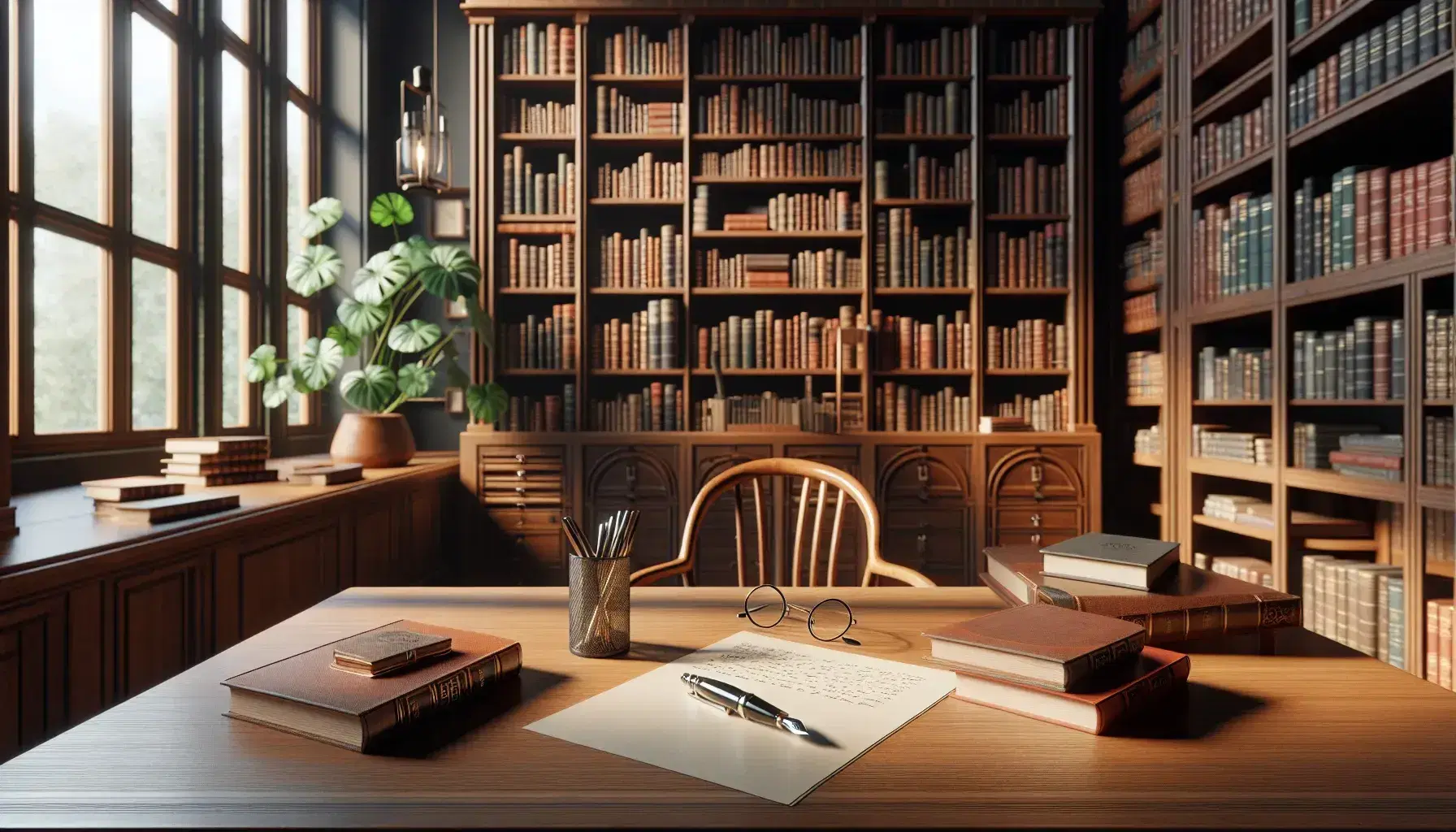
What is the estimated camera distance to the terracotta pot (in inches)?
128

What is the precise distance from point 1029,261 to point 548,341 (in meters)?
2.43

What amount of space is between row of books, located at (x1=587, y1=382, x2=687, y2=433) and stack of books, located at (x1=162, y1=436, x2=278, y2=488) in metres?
1.73

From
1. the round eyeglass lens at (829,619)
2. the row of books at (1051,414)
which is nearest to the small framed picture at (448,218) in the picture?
the row of books at (1051,414)

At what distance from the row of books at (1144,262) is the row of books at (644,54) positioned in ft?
7.81

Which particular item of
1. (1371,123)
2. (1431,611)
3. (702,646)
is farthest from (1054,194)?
(702,646)

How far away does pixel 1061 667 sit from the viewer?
2.51ft

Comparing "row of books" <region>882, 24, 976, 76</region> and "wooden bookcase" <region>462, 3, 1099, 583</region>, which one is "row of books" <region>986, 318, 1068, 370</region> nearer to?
"wooden bookcase" <region>462, 3, 1099, 583</region>

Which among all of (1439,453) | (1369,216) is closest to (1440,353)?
(1439,453)

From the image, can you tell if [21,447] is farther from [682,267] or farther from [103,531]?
[682,267]

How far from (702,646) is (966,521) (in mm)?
3063

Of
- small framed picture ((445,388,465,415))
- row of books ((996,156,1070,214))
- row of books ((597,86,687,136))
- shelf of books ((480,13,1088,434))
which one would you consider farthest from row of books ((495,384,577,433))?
row of books ((996,156,1070,214))

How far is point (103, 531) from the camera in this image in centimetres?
163

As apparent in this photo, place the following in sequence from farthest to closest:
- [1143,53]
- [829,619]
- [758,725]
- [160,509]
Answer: [1143,53]
[160,509]
[829,619]
[758,725]

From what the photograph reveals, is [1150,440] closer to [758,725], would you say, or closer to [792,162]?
[792,162]
